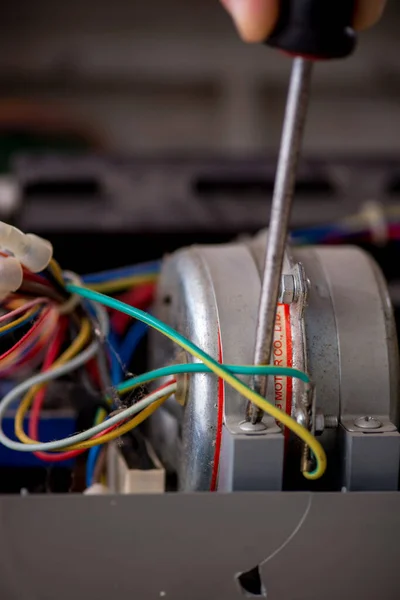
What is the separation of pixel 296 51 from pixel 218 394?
21 centimetres

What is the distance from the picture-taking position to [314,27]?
1.24ft

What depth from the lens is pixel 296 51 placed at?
38cm

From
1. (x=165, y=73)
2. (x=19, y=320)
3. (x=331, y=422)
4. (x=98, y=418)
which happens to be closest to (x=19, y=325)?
(x=19, y=320)

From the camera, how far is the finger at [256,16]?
0.38 meters

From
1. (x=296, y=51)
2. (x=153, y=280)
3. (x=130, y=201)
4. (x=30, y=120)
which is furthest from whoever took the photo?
(x=30, y=120)

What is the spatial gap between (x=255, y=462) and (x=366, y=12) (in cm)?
26

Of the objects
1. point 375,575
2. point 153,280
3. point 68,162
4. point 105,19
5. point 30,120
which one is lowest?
point 375,575

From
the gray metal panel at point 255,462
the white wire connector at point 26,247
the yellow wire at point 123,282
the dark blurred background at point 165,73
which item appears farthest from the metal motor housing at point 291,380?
the dark blurred background at point 165,73

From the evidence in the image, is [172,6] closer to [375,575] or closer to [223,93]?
[223,93]

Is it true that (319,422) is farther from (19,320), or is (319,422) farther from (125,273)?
(125,273)

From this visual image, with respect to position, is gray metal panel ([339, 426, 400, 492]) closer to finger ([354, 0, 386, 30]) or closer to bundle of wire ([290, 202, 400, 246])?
finger ([354, 0, 386, 30])

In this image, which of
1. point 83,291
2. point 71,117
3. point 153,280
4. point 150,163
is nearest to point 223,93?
point 71,117

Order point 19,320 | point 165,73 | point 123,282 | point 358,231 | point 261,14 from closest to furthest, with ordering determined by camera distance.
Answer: point 261,14 < point 19,320 < point 123,282 < point 358,231 < point 165,73

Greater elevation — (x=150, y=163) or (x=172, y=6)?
(x=172, y=6)
